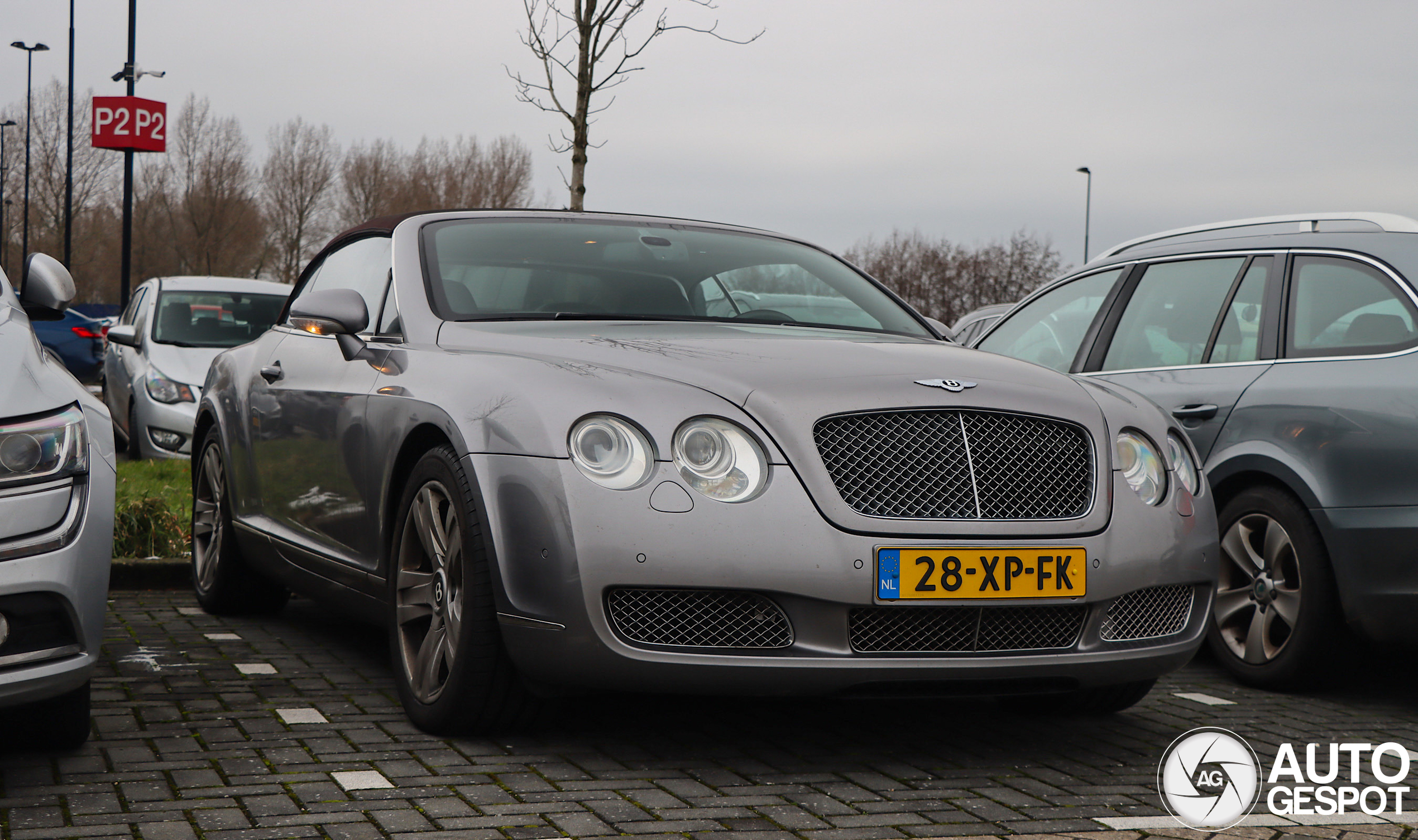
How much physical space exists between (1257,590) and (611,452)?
110 inches

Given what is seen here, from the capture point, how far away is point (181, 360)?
11672 millimetres

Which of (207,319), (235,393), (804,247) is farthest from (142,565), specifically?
(207,319)

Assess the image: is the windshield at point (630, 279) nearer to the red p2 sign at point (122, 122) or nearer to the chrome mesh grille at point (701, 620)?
the chrome mesh grille at point (701, 620)

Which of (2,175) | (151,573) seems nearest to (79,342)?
(151,573)

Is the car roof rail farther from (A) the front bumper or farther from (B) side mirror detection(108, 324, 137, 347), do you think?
(B) side mirror detection(108, 324, 137, 347)

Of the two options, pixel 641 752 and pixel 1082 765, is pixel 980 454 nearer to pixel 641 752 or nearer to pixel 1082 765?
pixel 1082 765

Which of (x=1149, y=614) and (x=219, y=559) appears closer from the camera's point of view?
(x=1149, y=614)

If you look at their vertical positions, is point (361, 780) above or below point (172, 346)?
below

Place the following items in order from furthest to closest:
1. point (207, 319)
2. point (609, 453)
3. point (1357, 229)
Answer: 1. point (207, 319)
2. point (1357, 229)
3. point (609, 453)

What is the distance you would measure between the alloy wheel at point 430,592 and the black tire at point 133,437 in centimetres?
803

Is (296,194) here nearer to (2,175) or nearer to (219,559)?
(2,175)

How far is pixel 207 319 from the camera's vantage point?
497 inches

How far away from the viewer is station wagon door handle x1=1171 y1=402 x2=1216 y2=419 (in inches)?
213

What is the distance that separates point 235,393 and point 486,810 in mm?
3200
